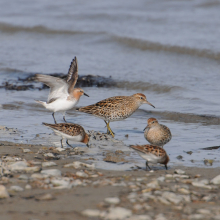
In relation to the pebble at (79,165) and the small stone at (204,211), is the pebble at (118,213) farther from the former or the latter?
the pebble at (79,165)

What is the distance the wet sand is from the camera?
4121 mm

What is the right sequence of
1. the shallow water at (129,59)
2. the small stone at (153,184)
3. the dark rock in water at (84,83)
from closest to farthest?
the small stone at (153,184) < the shallow water at (129,59) < the dark rock in water at (84,83)

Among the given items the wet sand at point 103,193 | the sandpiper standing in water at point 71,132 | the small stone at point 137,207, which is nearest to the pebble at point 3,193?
the wet sand at point 103,193

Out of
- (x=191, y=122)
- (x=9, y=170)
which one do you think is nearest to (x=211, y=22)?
(x=191, y=122)

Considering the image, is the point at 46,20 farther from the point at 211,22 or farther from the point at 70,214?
the point at 70,214

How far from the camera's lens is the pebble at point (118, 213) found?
13.1ft

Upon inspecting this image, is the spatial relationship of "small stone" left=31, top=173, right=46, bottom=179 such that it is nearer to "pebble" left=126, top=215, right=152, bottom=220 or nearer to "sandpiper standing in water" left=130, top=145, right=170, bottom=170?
"sandpiper standing in water" left=130, top=145, right=170, bottom=170

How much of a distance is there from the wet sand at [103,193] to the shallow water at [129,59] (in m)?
0.73

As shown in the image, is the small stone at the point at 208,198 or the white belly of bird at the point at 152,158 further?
the white belly of bird at the point at 152,158

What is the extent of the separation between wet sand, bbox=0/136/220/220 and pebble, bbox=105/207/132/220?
12mm

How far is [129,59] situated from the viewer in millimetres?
15562

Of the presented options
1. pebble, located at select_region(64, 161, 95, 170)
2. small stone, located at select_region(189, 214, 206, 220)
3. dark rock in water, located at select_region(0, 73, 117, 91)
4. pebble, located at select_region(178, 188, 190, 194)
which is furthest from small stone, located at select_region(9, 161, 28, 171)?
dark rock in water, located at select_region(0, 73, 117, 91)

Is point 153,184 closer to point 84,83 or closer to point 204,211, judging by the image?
point 204,211

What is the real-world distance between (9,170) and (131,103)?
3.62 m
